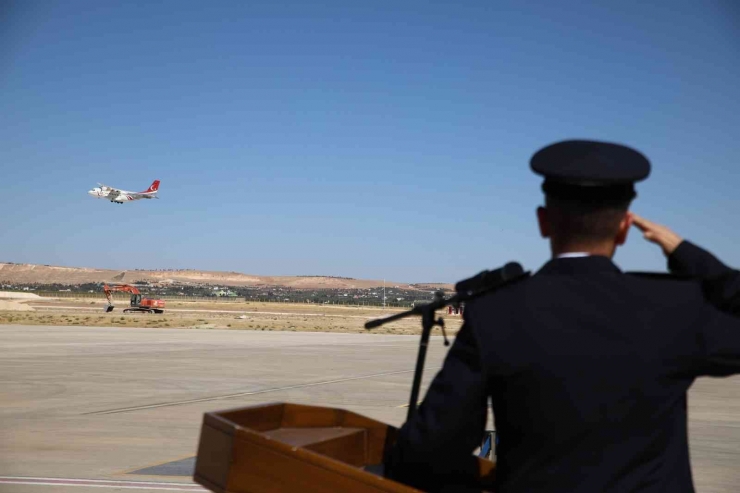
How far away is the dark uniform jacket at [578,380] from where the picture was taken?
2068mm

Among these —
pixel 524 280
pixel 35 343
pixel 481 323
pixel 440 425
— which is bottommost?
pixel 35 343

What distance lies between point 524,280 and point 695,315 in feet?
1.55

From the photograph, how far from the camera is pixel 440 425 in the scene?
210 centimetres

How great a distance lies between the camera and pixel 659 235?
96.3 inches

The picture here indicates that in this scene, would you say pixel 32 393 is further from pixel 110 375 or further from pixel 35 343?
pixel 35 343

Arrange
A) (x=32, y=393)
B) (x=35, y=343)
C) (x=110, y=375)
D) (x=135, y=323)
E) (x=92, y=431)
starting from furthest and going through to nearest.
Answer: (x=135, y=323) < (x=35, y=343) < (x=110, y=375) < (x=32, y=393) < (x=92, y=431)

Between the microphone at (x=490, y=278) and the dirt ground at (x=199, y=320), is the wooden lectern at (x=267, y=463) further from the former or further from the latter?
the dirt ground at (x=199, y=320)

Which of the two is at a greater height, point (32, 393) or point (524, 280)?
point (524, 280)

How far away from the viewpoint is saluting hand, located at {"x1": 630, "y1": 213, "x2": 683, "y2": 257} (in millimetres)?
2432

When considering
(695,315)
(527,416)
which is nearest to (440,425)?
(527,416)

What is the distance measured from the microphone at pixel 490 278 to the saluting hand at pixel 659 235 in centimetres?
47

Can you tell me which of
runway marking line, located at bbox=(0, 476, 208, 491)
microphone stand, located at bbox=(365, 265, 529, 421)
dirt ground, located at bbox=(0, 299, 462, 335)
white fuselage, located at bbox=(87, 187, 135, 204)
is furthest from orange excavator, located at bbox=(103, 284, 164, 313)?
microphone stand, located at bbox=(365, 265, 529, 421)

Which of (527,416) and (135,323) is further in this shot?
(135,323)

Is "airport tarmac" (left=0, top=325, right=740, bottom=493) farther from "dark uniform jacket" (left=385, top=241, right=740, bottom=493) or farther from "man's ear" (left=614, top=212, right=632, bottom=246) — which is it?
"man's ear" (left=614, top=212, right=632, bottom=246)
